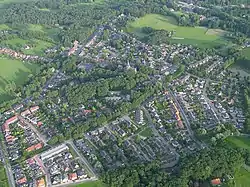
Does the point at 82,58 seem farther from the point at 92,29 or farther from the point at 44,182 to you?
the point at 44,182

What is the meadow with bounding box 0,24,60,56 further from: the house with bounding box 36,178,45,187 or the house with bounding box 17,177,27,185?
the house with bounding box 36,178,45,187

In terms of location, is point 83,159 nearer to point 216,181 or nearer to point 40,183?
point 40,183

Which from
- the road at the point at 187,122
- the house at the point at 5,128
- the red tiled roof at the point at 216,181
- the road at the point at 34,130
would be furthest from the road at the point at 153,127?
the house at the point at 5,128

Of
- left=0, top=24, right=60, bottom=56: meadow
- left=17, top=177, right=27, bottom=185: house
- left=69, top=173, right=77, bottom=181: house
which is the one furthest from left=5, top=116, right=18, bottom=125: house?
left=0, top=24, right=60, bottom=56: meadow

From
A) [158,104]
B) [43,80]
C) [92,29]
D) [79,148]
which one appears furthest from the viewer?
[92,29]

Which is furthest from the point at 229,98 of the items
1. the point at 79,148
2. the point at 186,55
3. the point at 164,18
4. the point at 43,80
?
the point at 164,18

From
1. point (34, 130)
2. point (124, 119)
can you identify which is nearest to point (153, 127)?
point (124, 119)
